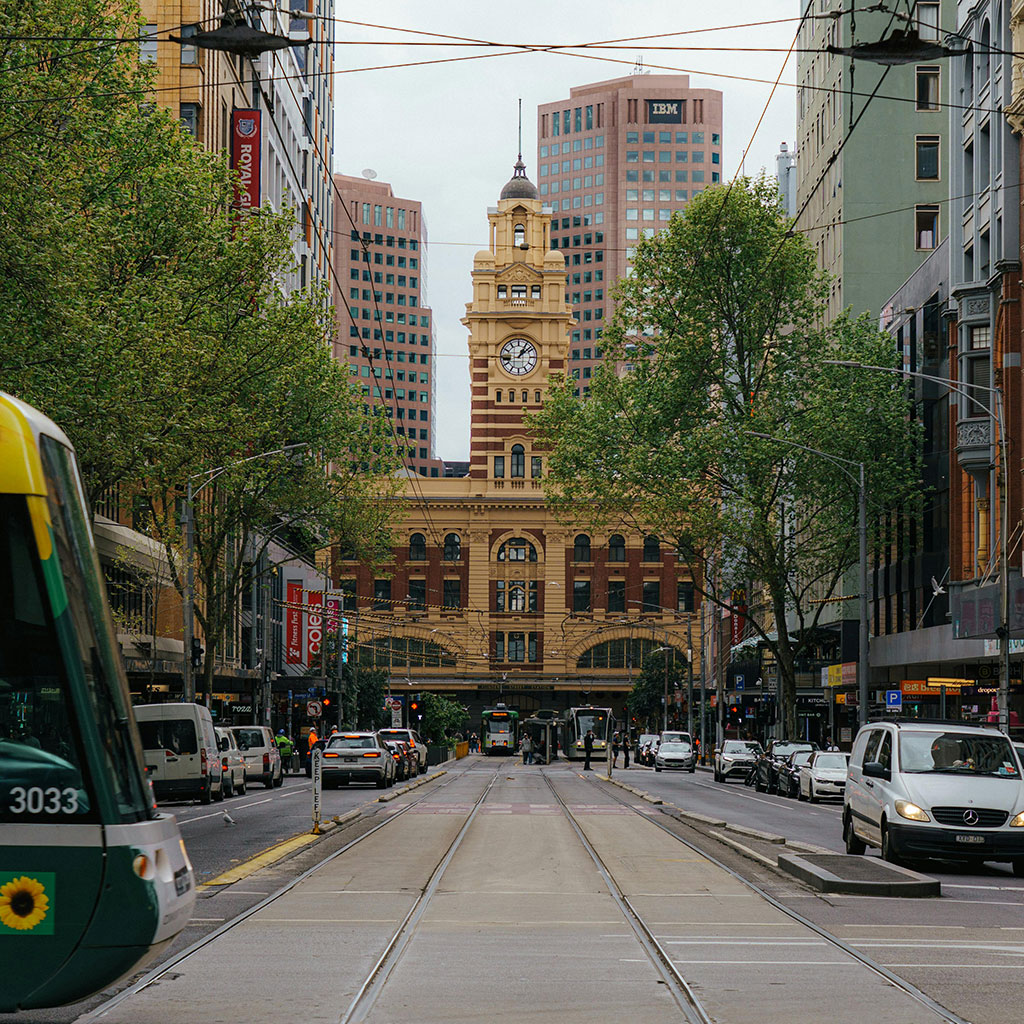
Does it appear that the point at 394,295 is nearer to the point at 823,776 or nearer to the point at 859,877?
the point at 823,776

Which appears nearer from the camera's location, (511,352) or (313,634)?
(313,634)

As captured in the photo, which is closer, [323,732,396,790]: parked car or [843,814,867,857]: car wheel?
[843,814,867,857]: car wheel

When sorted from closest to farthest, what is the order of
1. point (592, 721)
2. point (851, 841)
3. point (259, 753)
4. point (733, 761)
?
point (851, 841) → point (259, 753) → point (733, 761) → point (592, 721)

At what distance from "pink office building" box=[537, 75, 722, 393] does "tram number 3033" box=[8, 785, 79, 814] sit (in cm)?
17540

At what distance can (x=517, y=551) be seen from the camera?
11919cm

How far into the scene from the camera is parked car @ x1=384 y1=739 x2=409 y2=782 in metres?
49.5

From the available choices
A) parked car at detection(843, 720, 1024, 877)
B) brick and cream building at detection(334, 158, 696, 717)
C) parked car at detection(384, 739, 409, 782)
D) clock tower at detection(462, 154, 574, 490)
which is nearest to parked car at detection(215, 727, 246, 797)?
parked car at detection(384, 739, 409, 782)

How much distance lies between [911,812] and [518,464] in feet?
332

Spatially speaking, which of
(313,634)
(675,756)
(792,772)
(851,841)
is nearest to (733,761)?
(675,756)

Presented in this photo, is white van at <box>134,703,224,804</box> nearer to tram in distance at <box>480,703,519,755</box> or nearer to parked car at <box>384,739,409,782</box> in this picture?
parked car at <box>384,739,409,782</box>

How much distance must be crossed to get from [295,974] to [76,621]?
3845 mm

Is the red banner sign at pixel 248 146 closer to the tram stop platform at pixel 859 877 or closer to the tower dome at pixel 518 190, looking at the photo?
the tram stop platform at pixel 859 877

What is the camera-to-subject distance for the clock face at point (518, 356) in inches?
4660

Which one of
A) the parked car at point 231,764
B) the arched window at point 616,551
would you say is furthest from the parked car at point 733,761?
the arched window at point 616,551
